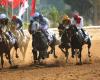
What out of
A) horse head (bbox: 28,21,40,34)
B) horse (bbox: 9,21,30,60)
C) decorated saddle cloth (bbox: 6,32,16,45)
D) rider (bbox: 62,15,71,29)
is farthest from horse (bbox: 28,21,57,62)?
rider (bbox: 62,15,71,29)

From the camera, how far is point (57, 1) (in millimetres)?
70688

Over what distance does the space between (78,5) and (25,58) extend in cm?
3621

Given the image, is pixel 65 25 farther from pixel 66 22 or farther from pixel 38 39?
pixel 38 39

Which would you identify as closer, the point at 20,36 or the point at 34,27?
the point at 34,27

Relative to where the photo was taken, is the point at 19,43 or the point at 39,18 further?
the point at 19,43

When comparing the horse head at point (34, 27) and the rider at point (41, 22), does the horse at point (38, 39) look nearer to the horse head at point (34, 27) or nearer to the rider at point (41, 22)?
the horse head at point (34, 27)

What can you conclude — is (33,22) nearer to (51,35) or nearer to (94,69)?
(51,35)

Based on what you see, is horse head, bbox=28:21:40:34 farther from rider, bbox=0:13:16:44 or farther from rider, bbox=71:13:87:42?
rider, bbox=71:13:87:42

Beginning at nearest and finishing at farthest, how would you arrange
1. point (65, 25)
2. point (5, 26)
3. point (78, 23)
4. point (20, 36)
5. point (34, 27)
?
point (34, 27) < point (5, 26) < point (78, 23) < point (20, 36) < point (65, 25)

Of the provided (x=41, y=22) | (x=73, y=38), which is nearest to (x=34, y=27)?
(x=41, y=22)

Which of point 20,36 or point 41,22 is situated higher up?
point 41,22

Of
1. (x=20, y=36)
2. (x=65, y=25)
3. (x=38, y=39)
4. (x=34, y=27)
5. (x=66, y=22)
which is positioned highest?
(x=66, y=22)

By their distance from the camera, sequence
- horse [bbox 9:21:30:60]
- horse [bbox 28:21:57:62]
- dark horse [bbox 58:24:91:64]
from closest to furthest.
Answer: horse [bbox 28:21:57:62] < dark horse [bbox 58:24:91:64] < horse [bbox 9:21:30:60]

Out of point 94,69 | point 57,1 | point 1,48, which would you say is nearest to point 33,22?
point 1,48
